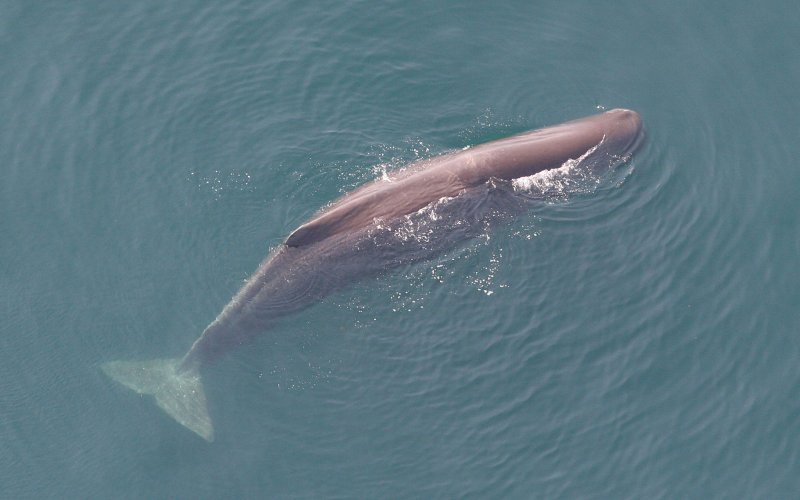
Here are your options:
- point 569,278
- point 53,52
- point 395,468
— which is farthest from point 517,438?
point 53,52

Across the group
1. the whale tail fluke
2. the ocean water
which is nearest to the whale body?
the whale tail fluke

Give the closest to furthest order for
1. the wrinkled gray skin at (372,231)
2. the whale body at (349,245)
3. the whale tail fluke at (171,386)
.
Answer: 1. the whale tail fluke at (171,386)
2. the whale body at (349,245)
3. the wrinkled gray skin at (372,231)

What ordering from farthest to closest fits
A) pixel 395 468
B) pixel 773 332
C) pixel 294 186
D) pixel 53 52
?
pixel 53 52 → pixel 294 186 → pixel 773 332 → pixel 395 468

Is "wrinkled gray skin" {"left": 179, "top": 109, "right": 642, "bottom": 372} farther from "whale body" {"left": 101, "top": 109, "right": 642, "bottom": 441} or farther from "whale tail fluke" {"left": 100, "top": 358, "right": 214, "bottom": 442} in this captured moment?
"whale tail fluke" {"left": 100, "top": 358, "right": 214, "bottom": 442}

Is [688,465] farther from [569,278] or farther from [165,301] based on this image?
[165,301]

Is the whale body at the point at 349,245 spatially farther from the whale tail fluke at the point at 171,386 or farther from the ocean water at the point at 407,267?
the ocean water at the point at 407,267

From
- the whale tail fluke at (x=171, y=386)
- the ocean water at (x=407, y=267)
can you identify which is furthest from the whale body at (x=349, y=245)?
the ocean water at (x=407, y=267)

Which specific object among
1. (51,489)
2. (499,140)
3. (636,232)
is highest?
(499,140)
